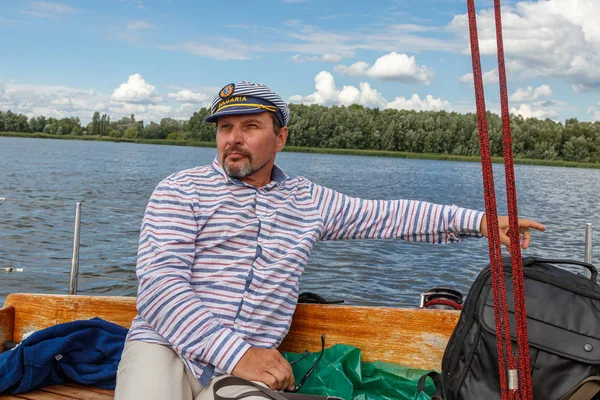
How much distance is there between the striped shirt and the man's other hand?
32 mm

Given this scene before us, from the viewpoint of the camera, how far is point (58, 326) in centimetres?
264

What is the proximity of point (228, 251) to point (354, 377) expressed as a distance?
823mm

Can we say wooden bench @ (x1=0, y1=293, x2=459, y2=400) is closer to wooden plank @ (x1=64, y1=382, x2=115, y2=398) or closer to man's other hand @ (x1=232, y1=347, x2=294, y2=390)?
wooden plank @ (x1=64, y1=382, x2=115, y2=398)

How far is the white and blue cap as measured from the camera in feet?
8.39

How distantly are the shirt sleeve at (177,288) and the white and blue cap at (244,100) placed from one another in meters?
0.36

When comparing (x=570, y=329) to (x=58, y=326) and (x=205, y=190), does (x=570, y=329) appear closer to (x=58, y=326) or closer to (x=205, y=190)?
(x=205, y=190)

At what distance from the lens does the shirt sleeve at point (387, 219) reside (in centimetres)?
275

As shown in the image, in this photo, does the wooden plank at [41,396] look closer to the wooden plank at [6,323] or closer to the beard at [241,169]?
the wooden plank at [6,323]

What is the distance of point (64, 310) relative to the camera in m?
3.05

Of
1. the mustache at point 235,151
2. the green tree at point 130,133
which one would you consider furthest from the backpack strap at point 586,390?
the green tree at point 130,133

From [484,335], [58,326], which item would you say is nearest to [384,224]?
→ [484,335]

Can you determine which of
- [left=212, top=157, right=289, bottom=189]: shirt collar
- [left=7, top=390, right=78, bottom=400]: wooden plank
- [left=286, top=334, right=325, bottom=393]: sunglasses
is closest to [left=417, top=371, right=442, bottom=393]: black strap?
[left=286, top=334, right=325, bottom=393]: sunglasses

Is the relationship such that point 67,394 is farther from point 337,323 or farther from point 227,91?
point 227,91

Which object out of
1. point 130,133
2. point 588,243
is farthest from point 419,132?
point 588,243
